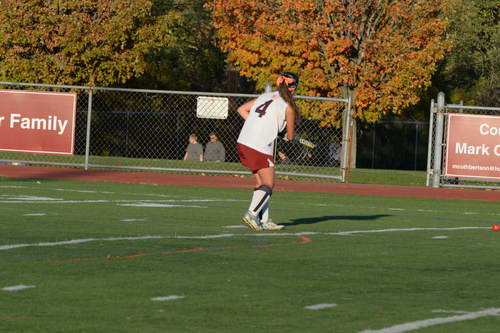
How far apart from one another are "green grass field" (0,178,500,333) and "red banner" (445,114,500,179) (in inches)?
281

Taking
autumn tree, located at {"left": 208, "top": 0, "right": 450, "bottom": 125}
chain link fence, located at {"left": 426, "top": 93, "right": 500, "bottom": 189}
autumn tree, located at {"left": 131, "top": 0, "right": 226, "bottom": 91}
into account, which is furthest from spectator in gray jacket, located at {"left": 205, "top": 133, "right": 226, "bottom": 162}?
autumn tree, located at {"left": 131, "top": 0, "right": 226, "bottom": 91}

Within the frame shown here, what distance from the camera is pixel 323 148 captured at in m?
41.1

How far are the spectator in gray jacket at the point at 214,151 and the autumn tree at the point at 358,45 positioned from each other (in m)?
6.94

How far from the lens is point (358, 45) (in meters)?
41.4

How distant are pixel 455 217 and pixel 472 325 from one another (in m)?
10.2

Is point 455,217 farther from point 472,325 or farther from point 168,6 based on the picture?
point 168,6

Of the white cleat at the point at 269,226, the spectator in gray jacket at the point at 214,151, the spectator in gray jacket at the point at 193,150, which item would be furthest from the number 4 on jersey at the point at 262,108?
the spectator in gray jacket at the point at 193,150

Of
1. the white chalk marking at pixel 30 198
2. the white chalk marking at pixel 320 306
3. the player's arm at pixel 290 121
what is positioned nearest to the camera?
the white chalk marking at pixel 320 306

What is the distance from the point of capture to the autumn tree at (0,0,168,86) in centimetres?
4256

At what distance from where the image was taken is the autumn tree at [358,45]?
40.5 metres

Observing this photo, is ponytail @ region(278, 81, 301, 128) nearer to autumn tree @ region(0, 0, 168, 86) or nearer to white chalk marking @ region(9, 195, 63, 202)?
white chalk marking @ region(9, 195, 63, 202)

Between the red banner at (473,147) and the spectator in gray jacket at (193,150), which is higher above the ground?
the red banner at (473,147)

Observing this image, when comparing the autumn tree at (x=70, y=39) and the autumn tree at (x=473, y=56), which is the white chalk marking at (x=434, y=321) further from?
the autumn tree at (x=473, y=56)

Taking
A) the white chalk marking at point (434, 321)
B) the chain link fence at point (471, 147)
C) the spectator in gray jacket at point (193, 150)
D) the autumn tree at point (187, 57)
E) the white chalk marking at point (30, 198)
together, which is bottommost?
the white chalk marking at point (30, 198)
